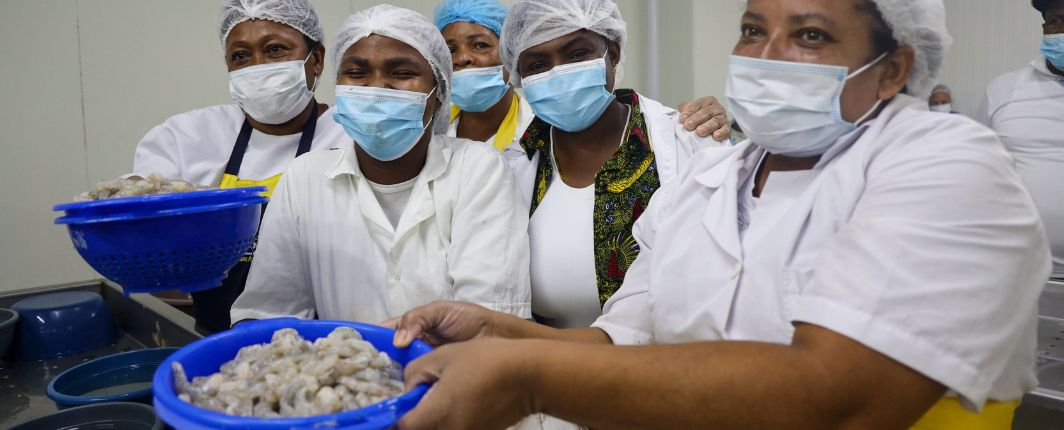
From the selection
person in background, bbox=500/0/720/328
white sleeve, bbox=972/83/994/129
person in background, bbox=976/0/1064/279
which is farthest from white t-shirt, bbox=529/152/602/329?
white sleeve, bbox=972/83/994/129

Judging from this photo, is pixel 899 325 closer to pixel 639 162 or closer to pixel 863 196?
pixel 863 196

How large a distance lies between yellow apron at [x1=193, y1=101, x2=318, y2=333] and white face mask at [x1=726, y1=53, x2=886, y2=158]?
51.5 inches

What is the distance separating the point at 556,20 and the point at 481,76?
61 centimetres

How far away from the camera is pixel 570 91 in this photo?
70.2 inches

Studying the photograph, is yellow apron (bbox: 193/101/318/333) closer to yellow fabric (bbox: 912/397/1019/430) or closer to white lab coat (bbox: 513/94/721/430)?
white lab coat (bbox: 513/94/721/430)

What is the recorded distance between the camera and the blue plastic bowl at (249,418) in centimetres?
75

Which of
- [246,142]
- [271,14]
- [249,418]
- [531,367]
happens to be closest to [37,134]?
[246,142]

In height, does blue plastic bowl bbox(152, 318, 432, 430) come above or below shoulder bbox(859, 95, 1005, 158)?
below

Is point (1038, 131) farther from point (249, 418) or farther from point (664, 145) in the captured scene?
point (249, 418)

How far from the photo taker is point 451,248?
1.63m

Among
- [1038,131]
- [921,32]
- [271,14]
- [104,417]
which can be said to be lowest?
[104,417]

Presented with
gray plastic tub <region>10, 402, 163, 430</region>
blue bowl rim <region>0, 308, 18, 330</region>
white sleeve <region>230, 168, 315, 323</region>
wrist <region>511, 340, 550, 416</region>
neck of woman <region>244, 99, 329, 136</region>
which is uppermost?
neck of woman <region>244, 99, 329, 136</region>

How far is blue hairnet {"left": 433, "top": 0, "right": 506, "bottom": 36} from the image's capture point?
246cm

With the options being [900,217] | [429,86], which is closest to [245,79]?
[429,86]
